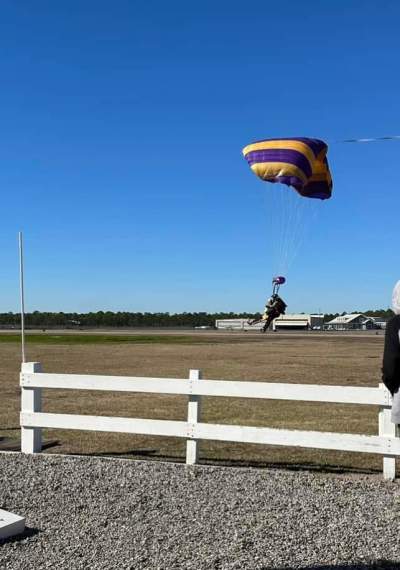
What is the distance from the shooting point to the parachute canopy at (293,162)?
1179 centimetres

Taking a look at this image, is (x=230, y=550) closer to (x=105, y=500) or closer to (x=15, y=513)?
(x=105, y=500)

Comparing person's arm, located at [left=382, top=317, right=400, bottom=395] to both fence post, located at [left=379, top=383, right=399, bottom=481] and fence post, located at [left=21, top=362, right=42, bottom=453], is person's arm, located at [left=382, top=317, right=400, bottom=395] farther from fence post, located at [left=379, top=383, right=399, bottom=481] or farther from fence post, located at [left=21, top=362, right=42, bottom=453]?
fence post, located at [left=21, top=362, right=42, bottom=453]

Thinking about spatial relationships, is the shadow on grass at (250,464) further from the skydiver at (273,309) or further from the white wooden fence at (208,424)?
the skydiver at (273,309)

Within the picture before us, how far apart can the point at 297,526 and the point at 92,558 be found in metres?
1.80

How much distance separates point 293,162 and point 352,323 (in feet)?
530

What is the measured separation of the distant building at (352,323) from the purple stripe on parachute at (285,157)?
5943 inches

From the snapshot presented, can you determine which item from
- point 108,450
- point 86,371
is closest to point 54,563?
point 108,450

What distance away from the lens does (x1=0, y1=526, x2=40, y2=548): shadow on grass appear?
17.1ft

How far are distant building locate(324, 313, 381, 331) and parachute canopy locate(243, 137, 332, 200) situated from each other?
150 m

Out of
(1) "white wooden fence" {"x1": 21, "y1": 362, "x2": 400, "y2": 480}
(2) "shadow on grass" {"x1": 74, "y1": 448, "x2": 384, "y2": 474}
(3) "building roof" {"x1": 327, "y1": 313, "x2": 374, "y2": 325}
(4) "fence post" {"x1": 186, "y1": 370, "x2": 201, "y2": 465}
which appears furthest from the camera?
(3) "building roof" {"x1": 327, "y1": 313, "x2": 374, "y2": 325}

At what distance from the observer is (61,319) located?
19100cm

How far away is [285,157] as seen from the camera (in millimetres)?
11812

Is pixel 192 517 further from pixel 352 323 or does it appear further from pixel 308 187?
pixel 352 323

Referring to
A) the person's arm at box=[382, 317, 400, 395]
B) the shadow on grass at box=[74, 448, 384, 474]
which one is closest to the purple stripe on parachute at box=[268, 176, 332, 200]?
Result: the shadow on grass at box=[74, 448, 384, 474]
